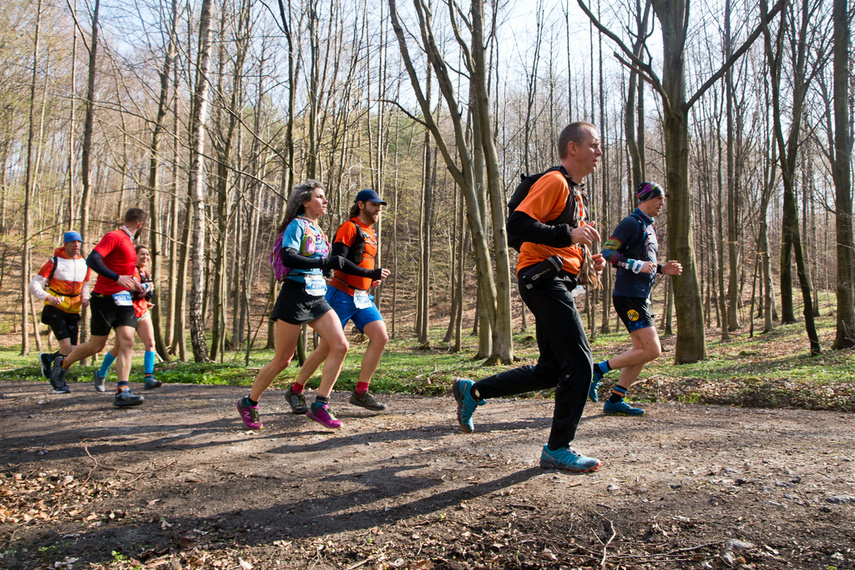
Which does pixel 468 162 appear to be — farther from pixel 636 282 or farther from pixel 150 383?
pixel 150 383

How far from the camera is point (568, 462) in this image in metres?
3.35

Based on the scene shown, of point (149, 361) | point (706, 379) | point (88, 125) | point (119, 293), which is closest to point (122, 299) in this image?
point (119, 293)

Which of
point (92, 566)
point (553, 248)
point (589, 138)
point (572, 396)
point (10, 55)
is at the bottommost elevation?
point (92, 566)

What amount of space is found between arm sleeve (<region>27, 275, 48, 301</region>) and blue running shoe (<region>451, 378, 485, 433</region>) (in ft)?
21.2

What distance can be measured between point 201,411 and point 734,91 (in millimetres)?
19151

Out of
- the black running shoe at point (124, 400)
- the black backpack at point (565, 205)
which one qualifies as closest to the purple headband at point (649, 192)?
the black backpack at point (565, 205)

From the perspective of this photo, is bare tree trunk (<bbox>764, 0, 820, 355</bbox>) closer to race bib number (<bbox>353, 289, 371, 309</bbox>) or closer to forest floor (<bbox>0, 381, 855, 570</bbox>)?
forest floor (<bbox>0, 381, 855, 570</bbox>)

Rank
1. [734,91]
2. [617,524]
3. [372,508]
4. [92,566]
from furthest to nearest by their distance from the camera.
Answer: [734,91] < [372,508] < [617,524] < [92,566]

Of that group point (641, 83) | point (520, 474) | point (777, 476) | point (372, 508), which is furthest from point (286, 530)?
point (641, 83)

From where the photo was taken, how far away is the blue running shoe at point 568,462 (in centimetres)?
334

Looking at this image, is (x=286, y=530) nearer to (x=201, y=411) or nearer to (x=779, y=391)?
(x=201, y=411)

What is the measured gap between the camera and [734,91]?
1795 cm

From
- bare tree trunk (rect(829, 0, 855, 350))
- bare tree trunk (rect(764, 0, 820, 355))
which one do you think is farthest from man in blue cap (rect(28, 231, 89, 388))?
bare tree trunk (rect(829, 0, 855, 350))

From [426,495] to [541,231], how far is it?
1.72 metres
